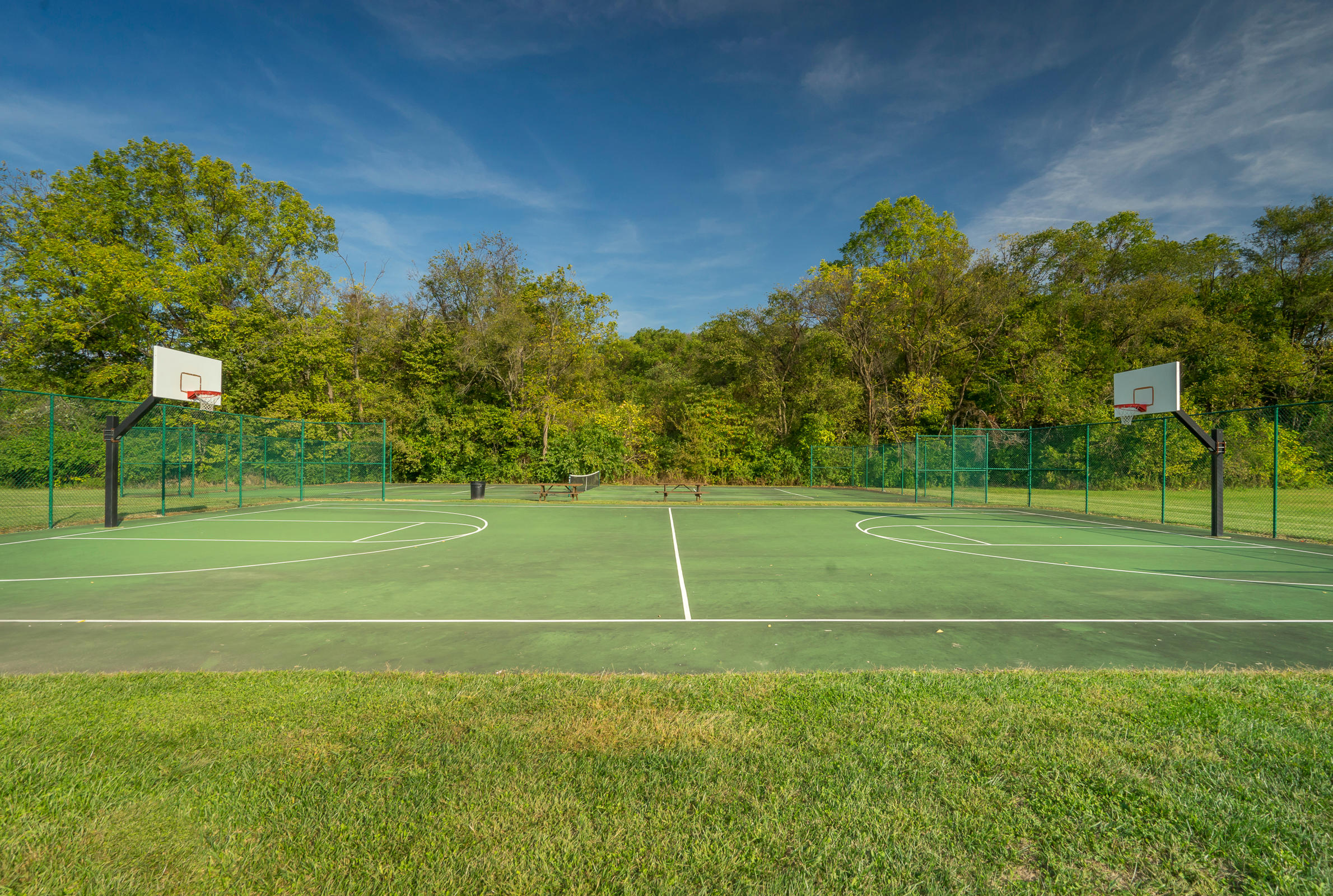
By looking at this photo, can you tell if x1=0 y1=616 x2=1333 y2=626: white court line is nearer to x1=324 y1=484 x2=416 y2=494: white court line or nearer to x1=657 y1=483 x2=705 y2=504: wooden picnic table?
x1=657 y1=483 x2=705 y2=504: wooden picnic table

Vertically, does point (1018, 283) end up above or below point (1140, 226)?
below

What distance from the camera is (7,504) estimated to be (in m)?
16.1

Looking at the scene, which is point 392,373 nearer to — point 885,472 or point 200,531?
point 200,531

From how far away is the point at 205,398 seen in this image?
1498 cm

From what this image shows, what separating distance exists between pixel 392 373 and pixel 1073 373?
36.6m

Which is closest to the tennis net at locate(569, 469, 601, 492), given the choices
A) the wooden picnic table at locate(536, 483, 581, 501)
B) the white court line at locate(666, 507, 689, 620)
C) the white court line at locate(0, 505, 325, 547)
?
the wooden picnic table at locate(536, 483, 581, 501)

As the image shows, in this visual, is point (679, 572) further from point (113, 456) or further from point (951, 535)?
point (113, 456)

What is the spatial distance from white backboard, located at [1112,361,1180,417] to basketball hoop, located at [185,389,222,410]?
22868 millimetres

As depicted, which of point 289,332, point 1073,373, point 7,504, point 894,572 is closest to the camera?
point 894,572

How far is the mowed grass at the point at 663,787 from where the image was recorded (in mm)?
2111

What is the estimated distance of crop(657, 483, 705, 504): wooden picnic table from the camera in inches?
823

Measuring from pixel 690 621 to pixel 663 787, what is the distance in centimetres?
322

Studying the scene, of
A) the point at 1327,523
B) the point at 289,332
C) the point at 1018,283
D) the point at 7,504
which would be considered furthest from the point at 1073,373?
the point at 7,504

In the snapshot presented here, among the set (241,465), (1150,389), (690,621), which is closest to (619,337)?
(241,465)
